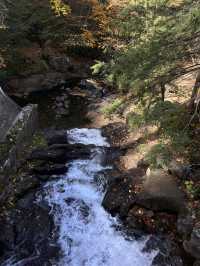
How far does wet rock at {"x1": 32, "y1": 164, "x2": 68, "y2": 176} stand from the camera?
1466cm

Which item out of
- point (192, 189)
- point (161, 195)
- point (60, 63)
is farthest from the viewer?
point (60, 63)

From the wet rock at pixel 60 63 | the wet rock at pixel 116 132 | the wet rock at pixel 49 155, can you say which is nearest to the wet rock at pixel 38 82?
the wet rock at pixel 60 63

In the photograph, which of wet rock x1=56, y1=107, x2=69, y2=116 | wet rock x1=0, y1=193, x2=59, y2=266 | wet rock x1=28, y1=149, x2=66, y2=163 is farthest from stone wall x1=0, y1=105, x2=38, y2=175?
wet rock x1=56, y1=107, x2=69, y2=116

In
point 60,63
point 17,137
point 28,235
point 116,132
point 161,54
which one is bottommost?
point 116,132

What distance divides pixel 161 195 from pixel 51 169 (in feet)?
16.2

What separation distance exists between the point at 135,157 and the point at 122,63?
4.96 metres

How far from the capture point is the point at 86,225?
39.2ft

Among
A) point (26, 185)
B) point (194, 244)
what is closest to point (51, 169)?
point (26, 185)

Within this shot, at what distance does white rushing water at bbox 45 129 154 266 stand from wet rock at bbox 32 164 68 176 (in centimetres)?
29

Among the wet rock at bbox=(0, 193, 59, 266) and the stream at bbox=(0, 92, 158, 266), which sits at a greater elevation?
the wet rock at bbox=(0, 193, 59, 266)

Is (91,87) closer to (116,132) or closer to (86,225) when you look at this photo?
(116,132)

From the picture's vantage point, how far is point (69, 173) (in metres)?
14.9

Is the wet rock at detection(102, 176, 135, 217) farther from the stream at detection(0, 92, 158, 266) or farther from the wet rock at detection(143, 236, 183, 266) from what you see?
the wet rock at detection(143, 236, 183, 266)

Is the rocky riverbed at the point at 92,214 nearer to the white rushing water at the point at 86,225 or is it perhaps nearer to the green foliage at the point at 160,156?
Answer: the white rushing water at the point at 86,225
